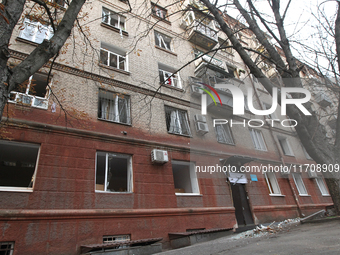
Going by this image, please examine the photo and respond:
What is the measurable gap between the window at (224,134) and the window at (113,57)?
607 centimetres

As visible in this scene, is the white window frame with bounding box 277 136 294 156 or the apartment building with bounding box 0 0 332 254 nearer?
the apartment building with bounding box 0 0 332 254

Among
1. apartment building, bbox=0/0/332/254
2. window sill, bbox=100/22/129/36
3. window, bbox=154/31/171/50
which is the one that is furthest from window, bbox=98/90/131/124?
window, bbox=154/31/171/50

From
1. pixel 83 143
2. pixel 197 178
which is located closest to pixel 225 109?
pixel 197 178

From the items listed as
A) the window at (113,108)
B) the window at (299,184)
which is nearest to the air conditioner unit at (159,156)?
the window at (113,108)

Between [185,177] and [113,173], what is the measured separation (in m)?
3.50

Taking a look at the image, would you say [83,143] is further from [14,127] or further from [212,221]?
[212,221]

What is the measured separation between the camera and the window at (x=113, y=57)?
10648mm

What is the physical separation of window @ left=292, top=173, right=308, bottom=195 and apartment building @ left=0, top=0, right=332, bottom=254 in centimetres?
9

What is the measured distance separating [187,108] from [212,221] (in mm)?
5720

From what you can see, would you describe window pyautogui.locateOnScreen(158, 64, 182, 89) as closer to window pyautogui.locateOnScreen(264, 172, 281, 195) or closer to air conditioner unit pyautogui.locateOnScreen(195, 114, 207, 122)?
air conditioner unit pyautogui.locateOnScreen(195, 114, 207, 122)

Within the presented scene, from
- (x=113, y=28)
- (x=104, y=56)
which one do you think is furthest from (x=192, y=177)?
(x=113, y=28)

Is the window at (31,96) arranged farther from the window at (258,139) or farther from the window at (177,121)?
the window at (258,139)

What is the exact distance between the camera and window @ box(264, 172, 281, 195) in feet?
41.5

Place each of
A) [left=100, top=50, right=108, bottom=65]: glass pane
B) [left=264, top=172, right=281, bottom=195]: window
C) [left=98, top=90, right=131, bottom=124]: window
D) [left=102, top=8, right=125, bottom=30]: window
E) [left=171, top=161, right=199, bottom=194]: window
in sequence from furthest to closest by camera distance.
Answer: [left=264, top=172, right=281, bottom=195]: window < [left=102, top=8, right=125, bottom=30]: window < [left=100, top=50, right=108, bottom=65]: glass pane < [left=171, top=161, right=199, bottom=194]: window < [left=98, top=90, right=131, bottom=124]: window
